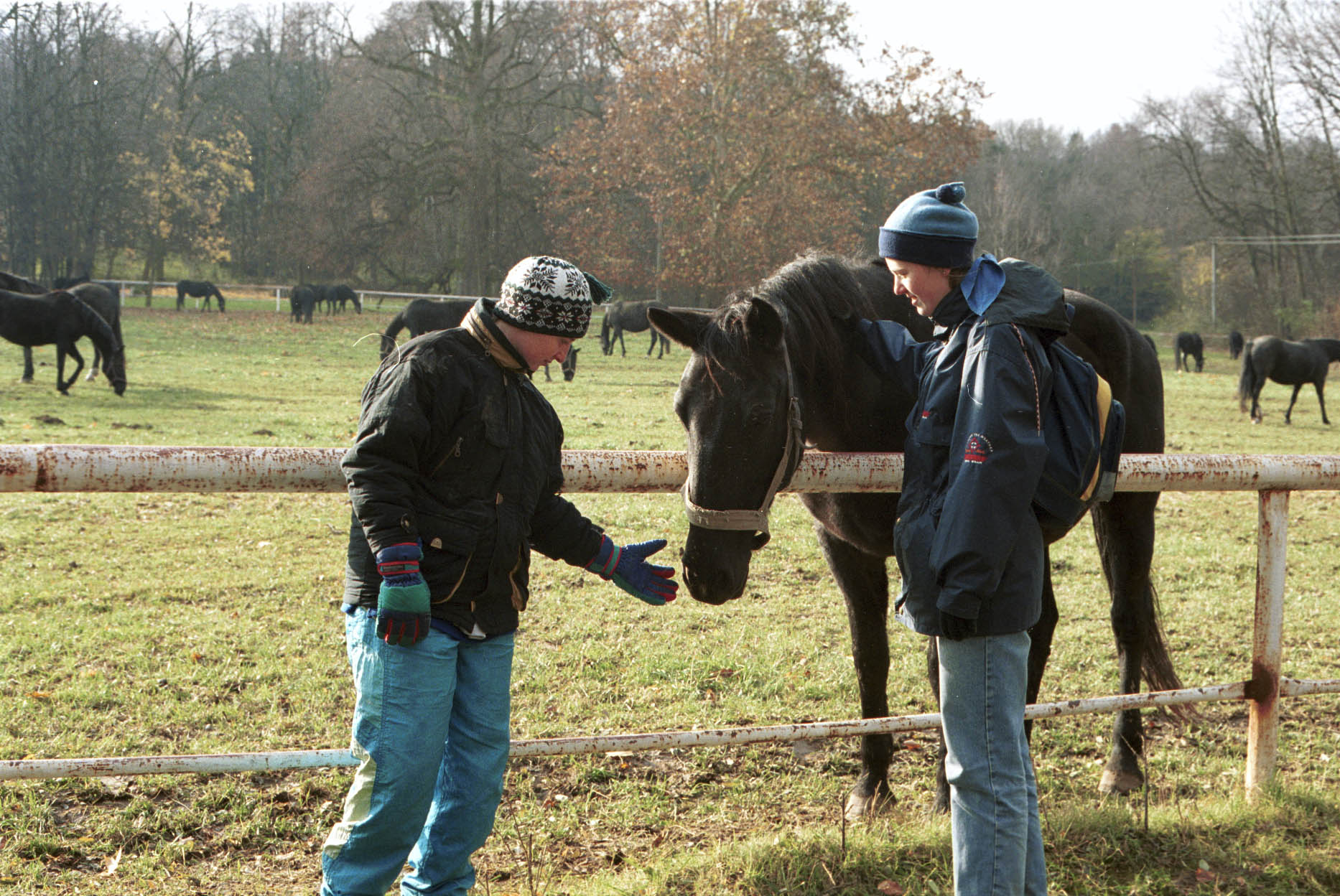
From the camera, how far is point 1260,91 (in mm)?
43531

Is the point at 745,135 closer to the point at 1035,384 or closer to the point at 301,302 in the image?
the point at 301,302

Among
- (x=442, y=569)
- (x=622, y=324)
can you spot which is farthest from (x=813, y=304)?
(x=622, y=324)

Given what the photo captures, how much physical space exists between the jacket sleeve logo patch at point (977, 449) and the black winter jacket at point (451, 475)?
3.06 ft

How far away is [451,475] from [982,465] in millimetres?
1094

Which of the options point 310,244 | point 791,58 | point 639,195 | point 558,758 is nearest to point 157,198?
point 310,244

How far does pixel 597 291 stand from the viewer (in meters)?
2.45

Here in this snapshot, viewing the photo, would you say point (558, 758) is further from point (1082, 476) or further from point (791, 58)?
point (791, 58)

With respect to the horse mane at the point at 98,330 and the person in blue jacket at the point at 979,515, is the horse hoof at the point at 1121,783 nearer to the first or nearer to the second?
the person in blue jacket at the point at 979,515

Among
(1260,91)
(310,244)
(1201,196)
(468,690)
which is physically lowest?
(468,690)

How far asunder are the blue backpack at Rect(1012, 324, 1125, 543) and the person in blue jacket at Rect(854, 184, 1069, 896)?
0.07m

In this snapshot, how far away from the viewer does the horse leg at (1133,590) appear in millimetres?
4410

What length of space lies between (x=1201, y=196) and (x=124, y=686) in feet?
168

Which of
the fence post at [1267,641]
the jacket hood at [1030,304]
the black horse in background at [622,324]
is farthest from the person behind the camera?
the black horse in background at [622,324]

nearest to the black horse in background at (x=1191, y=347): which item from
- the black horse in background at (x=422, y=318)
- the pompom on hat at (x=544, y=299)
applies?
the black horse in background at (x=422, y=318)
